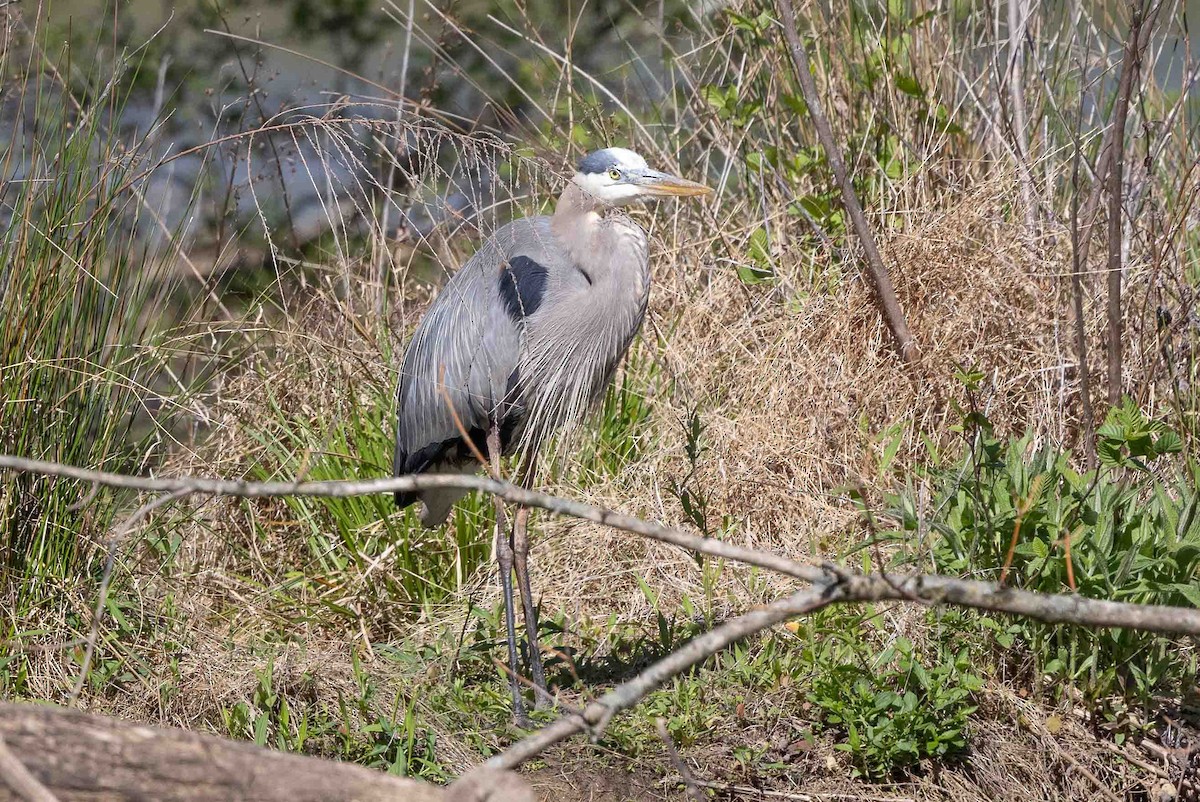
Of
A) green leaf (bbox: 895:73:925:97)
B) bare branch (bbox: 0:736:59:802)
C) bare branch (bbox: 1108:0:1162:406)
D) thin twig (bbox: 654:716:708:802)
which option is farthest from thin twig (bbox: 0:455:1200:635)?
green leaf (bbox: 895:73:925:97)

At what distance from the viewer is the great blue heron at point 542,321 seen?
12.7 ft

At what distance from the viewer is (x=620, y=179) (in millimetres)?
3844

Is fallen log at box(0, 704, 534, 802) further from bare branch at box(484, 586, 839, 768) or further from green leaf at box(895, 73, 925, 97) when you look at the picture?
green leaf at box(895, 73, 925, 97)

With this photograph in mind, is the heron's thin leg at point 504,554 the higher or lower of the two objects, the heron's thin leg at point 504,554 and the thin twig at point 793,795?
the higher

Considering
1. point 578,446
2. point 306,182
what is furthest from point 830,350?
point 306,182

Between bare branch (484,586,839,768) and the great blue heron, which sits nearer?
bare branch (484,586,839,768)

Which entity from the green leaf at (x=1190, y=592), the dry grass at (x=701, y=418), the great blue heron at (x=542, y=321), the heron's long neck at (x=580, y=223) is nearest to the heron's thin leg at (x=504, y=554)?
the great blue heron at (x=542, y=321)

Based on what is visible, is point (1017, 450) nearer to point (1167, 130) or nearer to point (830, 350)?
point (830, 350)

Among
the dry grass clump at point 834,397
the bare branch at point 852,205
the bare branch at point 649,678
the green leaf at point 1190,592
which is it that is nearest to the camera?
the bare branch at point 649,678

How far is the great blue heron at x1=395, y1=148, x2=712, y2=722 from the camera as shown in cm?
388

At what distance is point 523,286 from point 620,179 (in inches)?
16.9

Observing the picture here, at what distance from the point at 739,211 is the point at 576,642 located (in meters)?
1.89

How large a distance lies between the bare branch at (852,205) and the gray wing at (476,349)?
89 centimetres

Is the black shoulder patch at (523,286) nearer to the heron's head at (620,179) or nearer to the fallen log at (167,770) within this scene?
the heron's head at (620,179)
